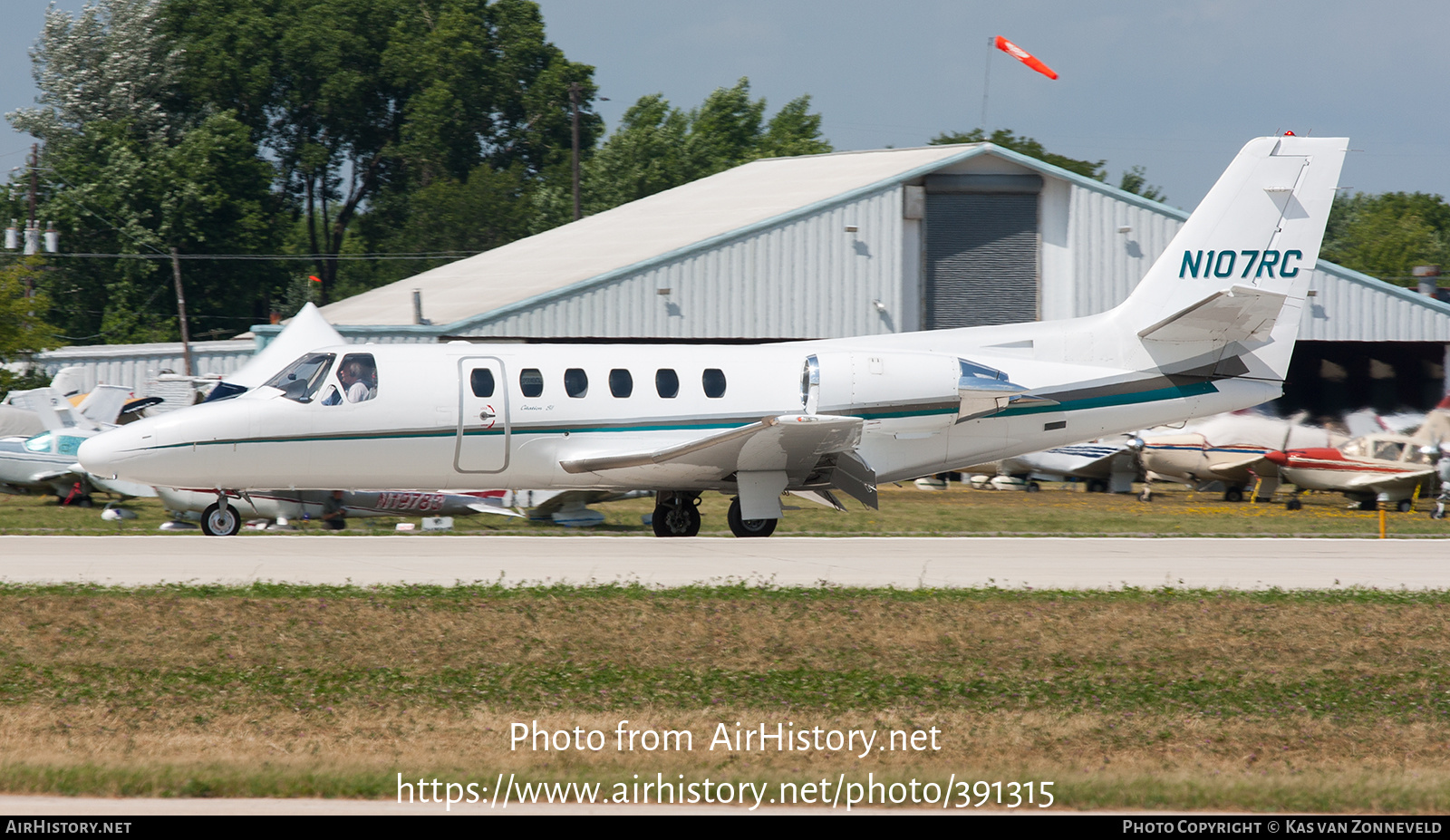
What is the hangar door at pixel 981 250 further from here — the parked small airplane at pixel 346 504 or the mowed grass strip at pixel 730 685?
the mowed grass strip at pixel 730 685

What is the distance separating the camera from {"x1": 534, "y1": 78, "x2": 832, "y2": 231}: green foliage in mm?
84562

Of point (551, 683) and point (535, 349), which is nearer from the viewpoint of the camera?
point (551, 683)

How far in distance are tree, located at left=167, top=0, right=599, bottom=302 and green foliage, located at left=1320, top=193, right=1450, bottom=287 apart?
48.5 m

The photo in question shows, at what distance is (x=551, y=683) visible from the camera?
11.0 meters

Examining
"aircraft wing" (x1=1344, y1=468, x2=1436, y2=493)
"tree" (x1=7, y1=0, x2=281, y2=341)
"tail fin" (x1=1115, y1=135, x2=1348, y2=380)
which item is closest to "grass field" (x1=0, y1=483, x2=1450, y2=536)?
"aircraft wing" (x1=1344, y1=468, x2=1436, y2=493)

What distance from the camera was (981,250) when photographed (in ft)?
121

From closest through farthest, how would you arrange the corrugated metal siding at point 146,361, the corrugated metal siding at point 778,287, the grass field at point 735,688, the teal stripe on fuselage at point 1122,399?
the grass field at point 735,688
the teal stripe on fuselage at point 1122,399
the corrugated metal siding at point 778,287
the corrugated metal siding at point 146,361

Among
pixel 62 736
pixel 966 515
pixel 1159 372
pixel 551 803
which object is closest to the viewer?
pixel 551 803

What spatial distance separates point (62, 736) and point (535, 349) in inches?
425

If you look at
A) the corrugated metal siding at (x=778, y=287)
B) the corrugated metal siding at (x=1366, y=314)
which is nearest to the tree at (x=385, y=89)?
the corrugated metal siding at (x=778, y=287)

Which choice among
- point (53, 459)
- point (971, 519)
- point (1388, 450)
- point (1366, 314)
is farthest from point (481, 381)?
point (1366, 314)

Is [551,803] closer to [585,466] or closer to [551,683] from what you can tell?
[551,683]

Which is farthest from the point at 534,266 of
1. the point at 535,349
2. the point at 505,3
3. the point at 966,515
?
the point at 505,3

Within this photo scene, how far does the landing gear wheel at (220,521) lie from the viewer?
62.1ft
